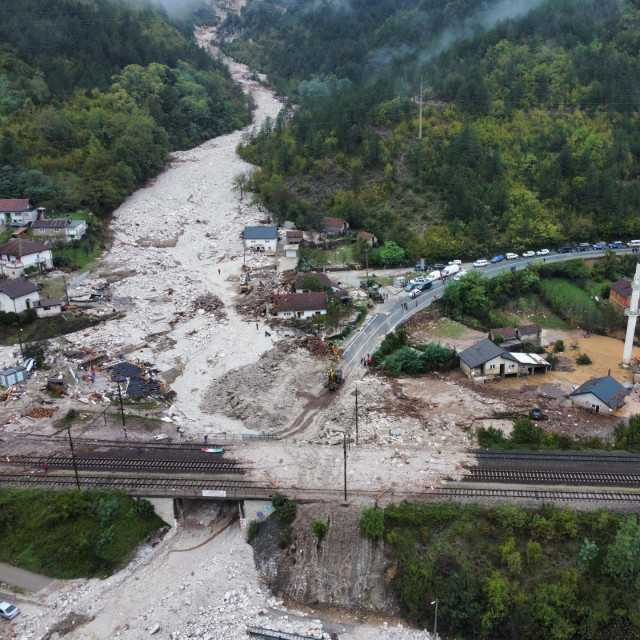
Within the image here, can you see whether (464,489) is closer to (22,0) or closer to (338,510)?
(338,510)

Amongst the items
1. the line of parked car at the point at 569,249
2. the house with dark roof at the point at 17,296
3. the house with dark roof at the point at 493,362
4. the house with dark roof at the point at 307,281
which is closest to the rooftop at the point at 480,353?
the house with dark roof at the point at 493,362

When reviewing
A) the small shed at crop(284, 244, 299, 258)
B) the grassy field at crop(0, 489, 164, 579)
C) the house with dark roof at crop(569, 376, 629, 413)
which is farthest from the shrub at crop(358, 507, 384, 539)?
the small shed at crop(284, 244, 299, 258)

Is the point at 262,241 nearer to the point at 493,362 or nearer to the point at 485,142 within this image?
the point at 485,142

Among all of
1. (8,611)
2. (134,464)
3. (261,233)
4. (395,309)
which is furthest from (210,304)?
(8,611)

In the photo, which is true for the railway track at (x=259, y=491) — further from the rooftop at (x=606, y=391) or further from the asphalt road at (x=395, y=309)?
the asphalt road at (x=395, y=309)

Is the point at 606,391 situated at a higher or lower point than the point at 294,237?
lower
